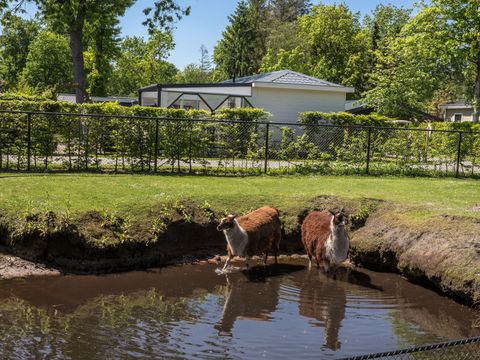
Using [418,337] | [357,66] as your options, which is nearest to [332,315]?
[418,337]

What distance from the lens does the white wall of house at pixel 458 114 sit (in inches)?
1869

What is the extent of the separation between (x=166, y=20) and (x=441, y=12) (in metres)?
20.4

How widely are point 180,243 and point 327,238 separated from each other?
2867 millimetres

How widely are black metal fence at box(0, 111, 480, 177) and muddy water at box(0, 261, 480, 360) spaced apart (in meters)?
6.83

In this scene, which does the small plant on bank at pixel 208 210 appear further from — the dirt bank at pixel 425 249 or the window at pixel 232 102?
the window at pixel 232 102

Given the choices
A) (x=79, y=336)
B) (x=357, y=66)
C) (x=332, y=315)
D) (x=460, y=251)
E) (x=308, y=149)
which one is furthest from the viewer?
(x=357, y=66)

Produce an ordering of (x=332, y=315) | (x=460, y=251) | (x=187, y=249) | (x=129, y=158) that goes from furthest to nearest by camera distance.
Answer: (x=129, y=158), (x=187, y=249), (x=460, y=251), (x=332, y=315)

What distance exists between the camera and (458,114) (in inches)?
1925

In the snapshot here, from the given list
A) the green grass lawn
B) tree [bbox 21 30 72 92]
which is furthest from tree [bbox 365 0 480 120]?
tree [bbox 21 30 72 92]

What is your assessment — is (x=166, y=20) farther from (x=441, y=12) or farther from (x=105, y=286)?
(x=441, y=12)

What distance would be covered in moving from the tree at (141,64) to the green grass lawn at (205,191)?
44154 mm

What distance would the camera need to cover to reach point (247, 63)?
5719 centimetres

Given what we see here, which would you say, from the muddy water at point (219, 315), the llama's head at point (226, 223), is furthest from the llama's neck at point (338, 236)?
the llama's head at point (226, 223)

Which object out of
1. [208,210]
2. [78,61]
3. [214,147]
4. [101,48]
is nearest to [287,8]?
[101,48]
